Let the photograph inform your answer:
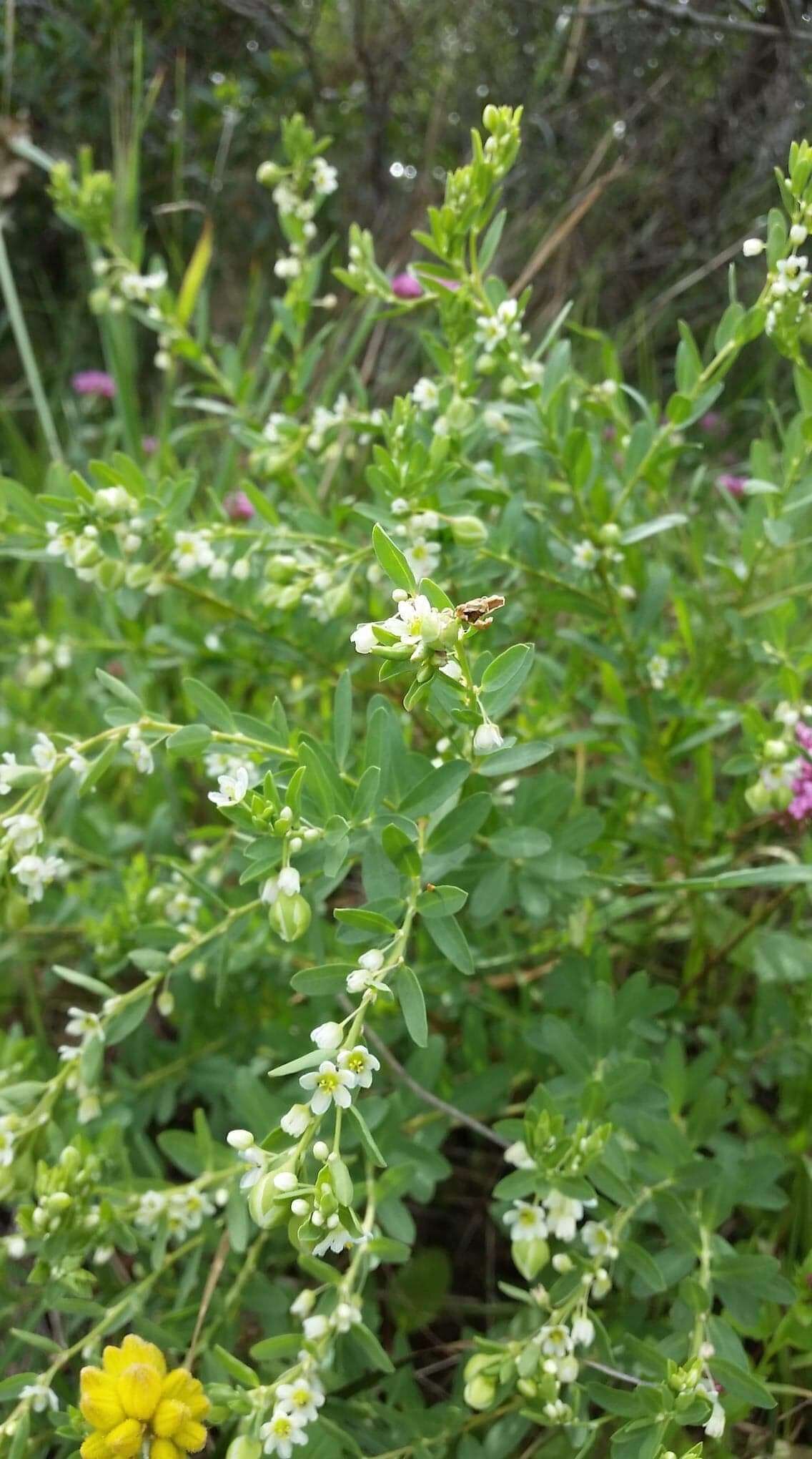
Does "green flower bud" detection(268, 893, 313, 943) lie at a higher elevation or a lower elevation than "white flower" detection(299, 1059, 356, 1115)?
higher

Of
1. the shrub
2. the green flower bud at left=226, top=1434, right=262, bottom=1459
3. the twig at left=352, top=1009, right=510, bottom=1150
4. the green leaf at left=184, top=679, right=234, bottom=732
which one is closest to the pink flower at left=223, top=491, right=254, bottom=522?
the shrub

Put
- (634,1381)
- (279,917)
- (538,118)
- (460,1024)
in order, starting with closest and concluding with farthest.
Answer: (279,917) < (634,1381) < (460,1024) < (538,118)

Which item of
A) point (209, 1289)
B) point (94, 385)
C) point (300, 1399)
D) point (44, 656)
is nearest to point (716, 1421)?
point (300, 1399)

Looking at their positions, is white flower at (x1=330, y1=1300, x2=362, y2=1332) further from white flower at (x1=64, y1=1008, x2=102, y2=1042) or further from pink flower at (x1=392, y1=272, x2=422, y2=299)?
pink flower at (x1=392, y1=272, x2=422, y2=299)

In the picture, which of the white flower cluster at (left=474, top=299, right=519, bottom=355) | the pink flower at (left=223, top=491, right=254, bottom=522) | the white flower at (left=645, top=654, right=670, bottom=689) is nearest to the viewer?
the white flower cluster at (left=474, top=299, right=519, bottom=355)

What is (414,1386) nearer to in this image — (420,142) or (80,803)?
(80,803)

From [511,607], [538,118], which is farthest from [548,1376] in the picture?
[538,118]

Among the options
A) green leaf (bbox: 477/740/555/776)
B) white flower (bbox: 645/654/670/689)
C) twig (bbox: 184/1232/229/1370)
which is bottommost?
twig (bbox: 184/1232/229/1370)

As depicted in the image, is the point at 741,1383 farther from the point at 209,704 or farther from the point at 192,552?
the point at 192,552
